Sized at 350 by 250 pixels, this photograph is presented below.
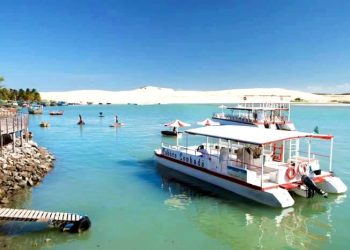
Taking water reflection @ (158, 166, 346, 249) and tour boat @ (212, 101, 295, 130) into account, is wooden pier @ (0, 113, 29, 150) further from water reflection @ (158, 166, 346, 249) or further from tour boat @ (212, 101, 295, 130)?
tour boat @ (212, 101, 295, 130)

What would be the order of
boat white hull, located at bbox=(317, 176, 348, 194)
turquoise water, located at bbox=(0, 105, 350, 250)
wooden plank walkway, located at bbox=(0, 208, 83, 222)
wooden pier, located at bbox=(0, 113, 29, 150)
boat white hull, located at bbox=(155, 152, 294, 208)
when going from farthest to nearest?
wooden pier, located at bbox=(0, 113, 29, 150) → boat white hull, located at bbox=(317, 176, 348, 194) → boat white hull, located at bbox=(155, 152, 294, 208) → wooden plank walkway, located at bbox=(0, 208, 83, 222) → turquoise water, located at bbox=(0, 105, 350, 250)

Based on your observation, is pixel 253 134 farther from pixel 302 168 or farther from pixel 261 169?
pixel 302 168

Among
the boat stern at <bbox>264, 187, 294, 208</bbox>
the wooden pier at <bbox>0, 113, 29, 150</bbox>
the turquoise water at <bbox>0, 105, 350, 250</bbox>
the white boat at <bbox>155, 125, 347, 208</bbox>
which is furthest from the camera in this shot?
the wooden pier at <bbox>0, 113, 29, 150</bbox>

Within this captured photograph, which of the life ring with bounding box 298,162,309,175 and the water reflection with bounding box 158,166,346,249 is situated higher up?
the life ring with bounding box 298,162,309,175

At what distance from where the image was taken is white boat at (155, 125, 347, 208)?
64.5 ft

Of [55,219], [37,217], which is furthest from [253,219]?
[37,217]

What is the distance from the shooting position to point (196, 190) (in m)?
23.0

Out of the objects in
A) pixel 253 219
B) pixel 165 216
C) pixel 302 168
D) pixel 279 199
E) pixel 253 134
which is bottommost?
pixel 165 216

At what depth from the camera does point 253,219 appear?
59.0 feet

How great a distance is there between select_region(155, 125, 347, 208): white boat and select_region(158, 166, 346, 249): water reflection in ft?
1.99

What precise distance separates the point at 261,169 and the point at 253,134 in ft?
8.03

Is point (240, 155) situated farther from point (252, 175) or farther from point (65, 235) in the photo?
point (65, 235)

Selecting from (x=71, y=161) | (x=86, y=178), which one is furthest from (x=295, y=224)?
(x=71, y=161)

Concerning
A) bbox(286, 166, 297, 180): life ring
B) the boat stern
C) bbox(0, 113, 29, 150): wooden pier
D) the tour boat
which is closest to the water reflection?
the boat stern
